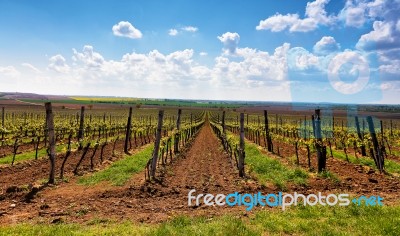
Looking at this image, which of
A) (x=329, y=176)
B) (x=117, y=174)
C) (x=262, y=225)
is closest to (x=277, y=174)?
(x=329, y=176)

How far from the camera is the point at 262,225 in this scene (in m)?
7.64

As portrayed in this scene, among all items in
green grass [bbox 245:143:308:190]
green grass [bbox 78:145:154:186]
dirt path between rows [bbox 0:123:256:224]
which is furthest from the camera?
green grass [bbox 78:145:154:186]

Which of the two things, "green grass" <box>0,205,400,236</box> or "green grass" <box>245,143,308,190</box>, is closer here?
"green grass" <box>0,205,400,236</box>

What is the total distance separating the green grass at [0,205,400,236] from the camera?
7.04 m

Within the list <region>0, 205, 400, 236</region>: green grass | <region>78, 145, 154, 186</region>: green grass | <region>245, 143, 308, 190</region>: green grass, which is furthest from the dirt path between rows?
<region>245, 143, 308, 190</region>: green grass

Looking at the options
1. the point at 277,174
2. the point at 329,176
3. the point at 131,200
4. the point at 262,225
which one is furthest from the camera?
the point at 277,174

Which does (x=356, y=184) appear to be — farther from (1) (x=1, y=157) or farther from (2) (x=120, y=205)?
(1) (x=1, y=157)

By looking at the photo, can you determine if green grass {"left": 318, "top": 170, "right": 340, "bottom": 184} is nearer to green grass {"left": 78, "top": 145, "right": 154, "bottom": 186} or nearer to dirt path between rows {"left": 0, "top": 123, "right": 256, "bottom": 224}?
dirt path between rows {"left": 0, "top": 123, "right": 256, "bottom": 224}

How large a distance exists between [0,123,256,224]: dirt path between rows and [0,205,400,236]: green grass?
723mm

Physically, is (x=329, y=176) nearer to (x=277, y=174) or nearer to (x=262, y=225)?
(x=277, y=174)

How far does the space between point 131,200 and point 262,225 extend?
15.0 feet

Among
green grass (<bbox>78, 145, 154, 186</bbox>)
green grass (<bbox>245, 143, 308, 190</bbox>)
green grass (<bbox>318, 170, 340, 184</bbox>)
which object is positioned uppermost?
green grass (<bbox>318, 170, 340, 184</bbox>)

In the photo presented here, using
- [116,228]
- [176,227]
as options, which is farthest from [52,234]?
[176,227]

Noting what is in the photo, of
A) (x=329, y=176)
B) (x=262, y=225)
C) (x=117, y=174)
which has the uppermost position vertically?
(x=262, y=225)
